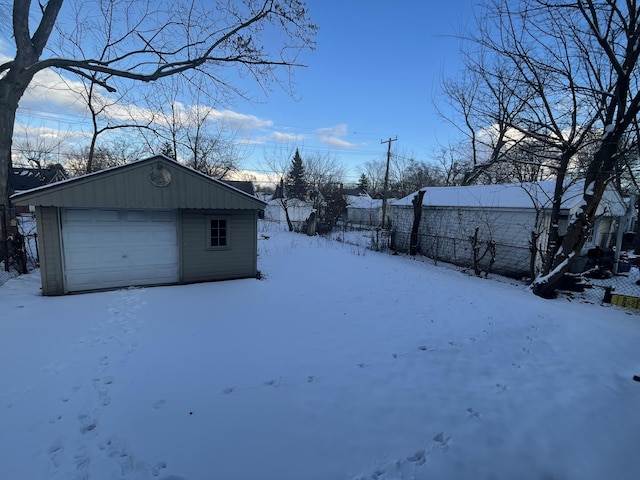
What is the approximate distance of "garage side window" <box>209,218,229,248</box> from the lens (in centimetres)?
855

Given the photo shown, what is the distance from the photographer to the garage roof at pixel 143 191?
257 inches

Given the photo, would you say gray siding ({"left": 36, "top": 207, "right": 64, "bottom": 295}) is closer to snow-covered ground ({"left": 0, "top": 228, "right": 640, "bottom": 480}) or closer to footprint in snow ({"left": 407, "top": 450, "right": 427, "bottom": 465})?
snow-covered ground ({"left": 0, "top": 228, "right": 640, "bottom": 480})

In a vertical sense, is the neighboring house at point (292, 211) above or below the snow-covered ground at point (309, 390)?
above

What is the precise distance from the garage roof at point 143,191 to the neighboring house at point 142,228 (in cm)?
2

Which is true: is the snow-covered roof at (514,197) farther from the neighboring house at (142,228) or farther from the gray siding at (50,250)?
the gray siding at (50,250)

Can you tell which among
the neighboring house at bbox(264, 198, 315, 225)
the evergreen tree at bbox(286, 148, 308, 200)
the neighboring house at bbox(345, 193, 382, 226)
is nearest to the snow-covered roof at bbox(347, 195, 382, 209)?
the neighboring house at bbox(345, 193, 382, 226)

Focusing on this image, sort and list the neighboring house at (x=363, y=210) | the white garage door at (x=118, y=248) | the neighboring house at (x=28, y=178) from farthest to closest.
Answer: the neighboring house at (x=363, y=210)
the neighboring house at (x=28, y=178)
the white garage door at (x=118, y=248)

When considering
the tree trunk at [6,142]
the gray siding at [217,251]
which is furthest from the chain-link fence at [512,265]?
the tree trunk at [6,142]

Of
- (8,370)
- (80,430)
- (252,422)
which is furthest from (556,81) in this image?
(8,370)

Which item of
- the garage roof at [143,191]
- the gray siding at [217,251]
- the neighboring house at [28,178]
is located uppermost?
the neighboring house at [28,178]

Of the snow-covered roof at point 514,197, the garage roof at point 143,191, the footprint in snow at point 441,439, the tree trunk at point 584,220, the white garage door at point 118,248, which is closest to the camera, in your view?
the footprint in snow at point 441,439

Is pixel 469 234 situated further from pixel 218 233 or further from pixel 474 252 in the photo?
pixel 218 233

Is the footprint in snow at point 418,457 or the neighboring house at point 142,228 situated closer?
the footprint in snow at point 418,457

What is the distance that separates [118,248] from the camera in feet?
24.8
